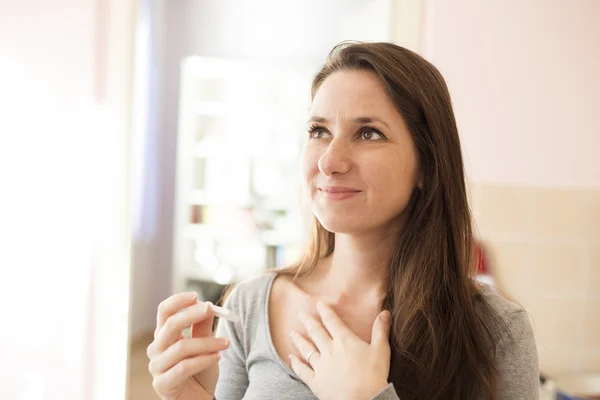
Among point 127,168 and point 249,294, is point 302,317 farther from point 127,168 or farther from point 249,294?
point 127,168

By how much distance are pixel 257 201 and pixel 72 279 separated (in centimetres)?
199

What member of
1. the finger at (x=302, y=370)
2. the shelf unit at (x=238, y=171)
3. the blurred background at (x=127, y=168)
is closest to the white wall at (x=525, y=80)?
the blurred background at (x=127, y=168)

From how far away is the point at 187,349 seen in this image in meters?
0.92

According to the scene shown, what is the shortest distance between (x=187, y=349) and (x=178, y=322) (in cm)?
5

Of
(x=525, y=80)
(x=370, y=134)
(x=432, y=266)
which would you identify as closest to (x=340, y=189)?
(x=370, y=134)

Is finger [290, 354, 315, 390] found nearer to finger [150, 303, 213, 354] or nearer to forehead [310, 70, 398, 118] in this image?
finger [150, 303, 213, 354]

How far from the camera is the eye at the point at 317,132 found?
1.00m

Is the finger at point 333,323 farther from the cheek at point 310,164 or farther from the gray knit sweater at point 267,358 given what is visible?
the cheek at point 310,164

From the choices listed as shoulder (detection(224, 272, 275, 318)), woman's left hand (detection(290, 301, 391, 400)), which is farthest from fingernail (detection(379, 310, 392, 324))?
shoulder (detection(224, 272, 275, 318))

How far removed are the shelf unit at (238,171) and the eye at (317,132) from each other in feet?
9.50

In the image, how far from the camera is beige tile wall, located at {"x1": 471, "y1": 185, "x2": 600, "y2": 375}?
1931 mm

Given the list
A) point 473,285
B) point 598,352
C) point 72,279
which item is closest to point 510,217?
point 598,352

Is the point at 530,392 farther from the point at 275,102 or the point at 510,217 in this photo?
the point at 275,102

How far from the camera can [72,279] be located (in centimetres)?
215
